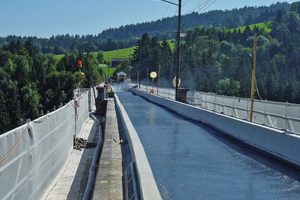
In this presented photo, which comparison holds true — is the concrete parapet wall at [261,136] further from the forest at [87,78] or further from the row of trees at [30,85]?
the row of trees at [30,85]

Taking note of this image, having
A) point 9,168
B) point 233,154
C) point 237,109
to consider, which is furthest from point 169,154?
point 237,109

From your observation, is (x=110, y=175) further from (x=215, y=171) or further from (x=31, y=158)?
(x=215, y=171)

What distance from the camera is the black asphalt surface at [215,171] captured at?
7969 mm

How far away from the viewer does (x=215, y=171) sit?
32.1ft

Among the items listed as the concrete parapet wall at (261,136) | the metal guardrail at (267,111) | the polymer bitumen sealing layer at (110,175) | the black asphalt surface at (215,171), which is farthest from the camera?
the metal guardrail at (267,111)

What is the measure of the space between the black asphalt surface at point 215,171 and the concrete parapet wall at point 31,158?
2922 mm

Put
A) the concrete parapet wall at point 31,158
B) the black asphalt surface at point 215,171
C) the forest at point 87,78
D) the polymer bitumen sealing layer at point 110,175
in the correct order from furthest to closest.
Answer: the forest at point 87,78, the black asphalt surface at point 215,171, the polymer bitumen sealing layer at point 110,175, the concrete parapet wall at point 31,158

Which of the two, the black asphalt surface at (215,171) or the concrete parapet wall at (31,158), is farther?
the black asphalt surface at (215,171)

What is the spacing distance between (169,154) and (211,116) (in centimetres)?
800

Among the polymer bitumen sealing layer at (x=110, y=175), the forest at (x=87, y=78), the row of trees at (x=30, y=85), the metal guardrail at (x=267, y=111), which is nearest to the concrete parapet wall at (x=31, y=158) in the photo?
the polymer bitumen sealing layer at (x=110, y=175)

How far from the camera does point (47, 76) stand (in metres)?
155

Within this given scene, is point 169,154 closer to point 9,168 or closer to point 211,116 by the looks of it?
point 9,168

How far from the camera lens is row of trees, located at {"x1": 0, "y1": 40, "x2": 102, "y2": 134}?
111 m

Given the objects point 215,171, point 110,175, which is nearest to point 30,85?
point 215,171
